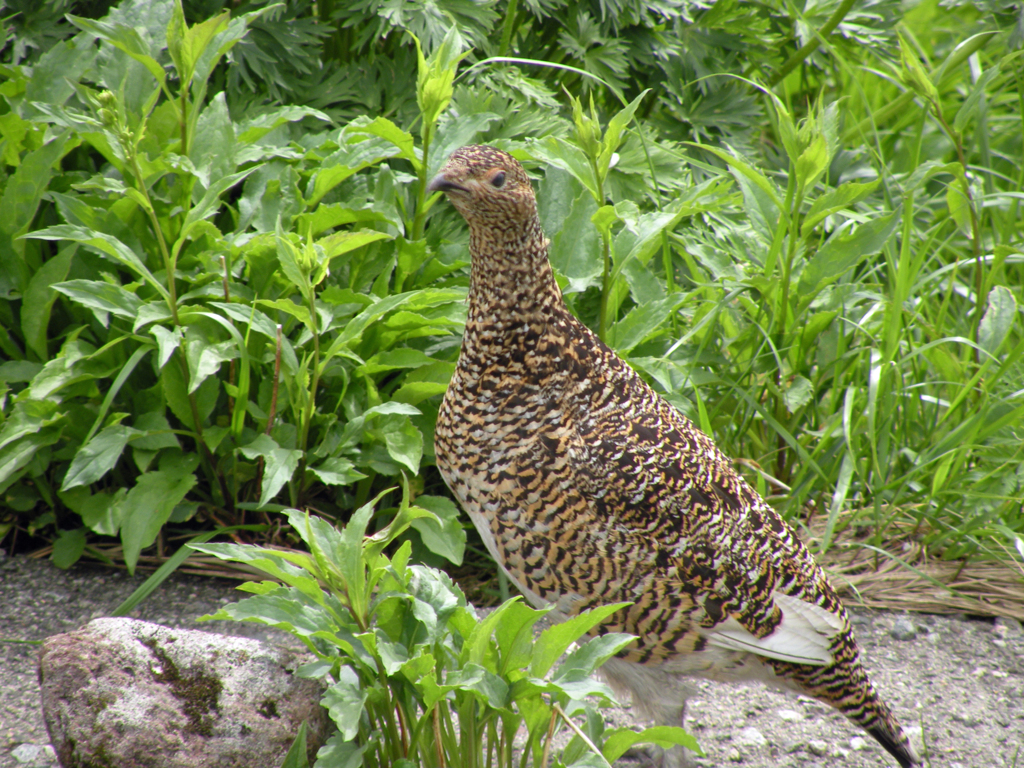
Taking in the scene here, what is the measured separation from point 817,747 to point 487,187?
→ 1.91m

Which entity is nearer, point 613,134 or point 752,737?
point 752,737

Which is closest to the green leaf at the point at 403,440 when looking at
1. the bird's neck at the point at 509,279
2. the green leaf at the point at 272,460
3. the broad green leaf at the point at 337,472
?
the broad green leaf at the point at 337,472

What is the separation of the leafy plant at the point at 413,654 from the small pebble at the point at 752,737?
90cm

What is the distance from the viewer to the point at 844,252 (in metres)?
3.35

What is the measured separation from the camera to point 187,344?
2.87 m

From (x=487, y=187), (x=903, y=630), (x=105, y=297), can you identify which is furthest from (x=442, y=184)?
(x=903, y=630)

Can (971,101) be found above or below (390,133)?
above

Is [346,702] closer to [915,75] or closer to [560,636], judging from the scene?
[560,636]

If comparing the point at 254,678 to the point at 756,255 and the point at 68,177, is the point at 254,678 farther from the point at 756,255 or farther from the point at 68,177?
the point at 756,255

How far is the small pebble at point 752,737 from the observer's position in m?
2.81

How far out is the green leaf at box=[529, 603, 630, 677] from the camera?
6.28 ft

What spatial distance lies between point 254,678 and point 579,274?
5.94 feet

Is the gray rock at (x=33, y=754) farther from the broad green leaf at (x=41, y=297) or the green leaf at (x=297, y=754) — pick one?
the broad green leaf at (x=41, y=297)

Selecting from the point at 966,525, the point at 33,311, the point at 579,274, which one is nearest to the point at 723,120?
the point at 579,274
